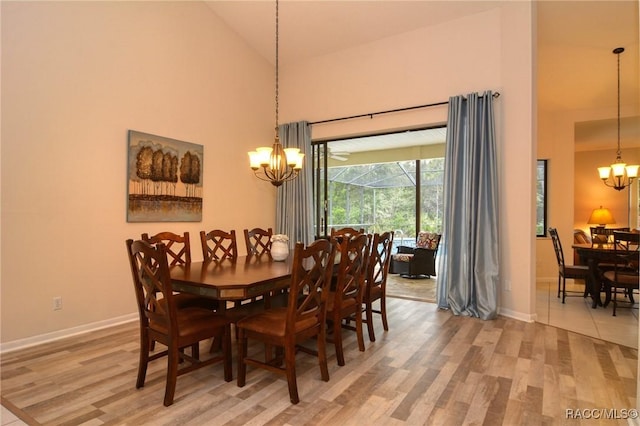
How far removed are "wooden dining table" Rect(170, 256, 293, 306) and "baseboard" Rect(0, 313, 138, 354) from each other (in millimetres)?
1470

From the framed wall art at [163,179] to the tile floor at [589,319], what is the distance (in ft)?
14.3

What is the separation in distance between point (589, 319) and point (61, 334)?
5.52 meters

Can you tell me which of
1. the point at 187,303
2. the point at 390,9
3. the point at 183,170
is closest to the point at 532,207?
the point at 390,9

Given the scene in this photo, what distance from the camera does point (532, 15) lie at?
394cm

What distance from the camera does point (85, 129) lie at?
3553 millimetres

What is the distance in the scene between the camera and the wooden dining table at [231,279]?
2213 mm

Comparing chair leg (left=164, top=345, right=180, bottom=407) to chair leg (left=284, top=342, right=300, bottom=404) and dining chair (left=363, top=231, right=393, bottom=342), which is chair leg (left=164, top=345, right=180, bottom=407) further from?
dining chair (left=363, top=231, right=393, bottom=342)

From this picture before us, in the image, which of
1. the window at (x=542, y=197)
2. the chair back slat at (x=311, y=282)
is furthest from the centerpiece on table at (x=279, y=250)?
the window at (x=542, y=197)

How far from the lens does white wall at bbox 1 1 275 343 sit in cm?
311

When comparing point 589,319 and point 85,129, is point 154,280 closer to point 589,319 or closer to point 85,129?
point 85,129

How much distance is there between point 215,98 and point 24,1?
2.18 meters

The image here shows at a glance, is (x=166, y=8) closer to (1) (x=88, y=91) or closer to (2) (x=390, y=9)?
(1) (x=88, y=91)

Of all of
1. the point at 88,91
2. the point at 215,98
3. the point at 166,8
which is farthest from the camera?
the point at 215,98

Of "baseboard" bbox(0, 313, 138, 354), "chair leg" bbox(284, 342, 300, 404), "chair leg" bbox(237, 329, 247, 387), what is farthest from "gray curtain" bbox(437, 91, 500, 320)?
"baseboard" bbox(0, 313, 138, 354)
